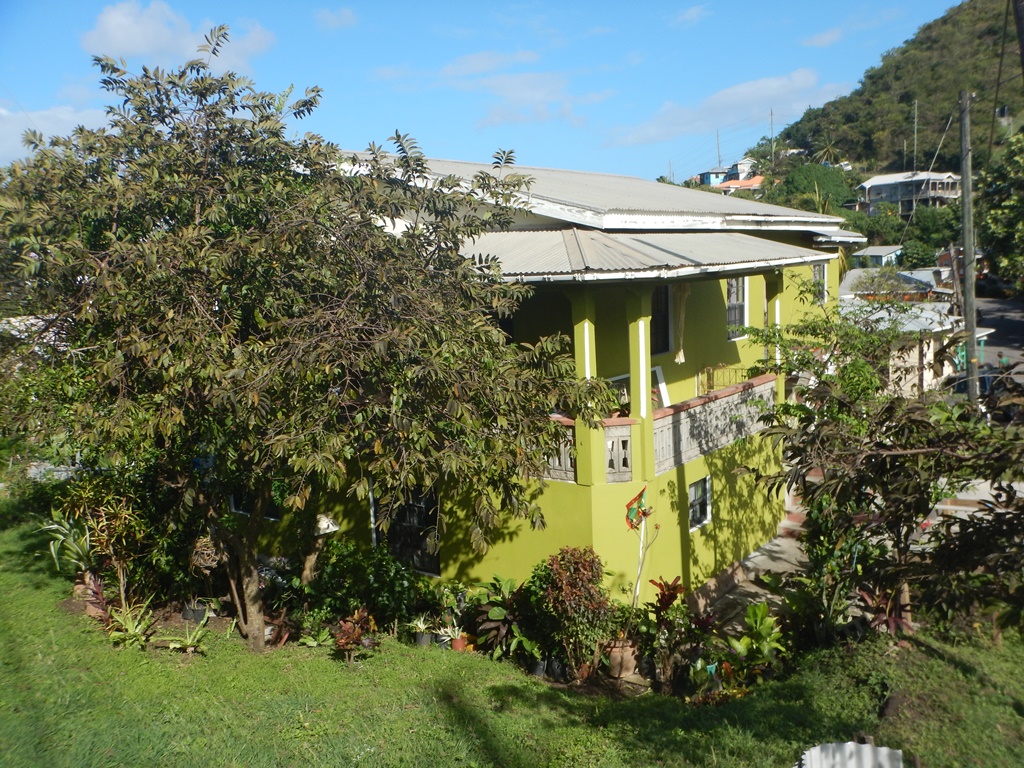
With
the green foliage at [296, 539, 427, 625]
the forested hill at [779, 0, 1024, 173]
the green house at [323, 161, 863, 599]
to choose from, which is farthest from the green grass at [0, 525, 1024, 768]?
the forested hill at [779, 0, 1024, 173]

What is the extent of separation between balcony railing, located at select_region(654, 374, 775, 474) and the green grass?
2979 millimetres

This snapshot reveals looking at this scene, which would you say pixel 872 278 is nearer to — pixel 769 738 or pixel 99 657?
pixel 769 738

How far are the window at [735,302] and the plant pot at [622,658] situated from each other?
7853 millimetres

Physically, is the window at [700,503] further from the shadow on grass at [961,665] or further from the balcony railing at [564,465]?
the shadow on grass at [961,665]

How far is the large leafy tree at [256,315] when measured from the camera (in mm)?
6711

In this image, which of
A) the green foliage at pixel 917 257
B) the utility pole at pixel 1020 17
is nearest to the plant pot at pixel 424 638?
the utility pole at pixel 1020 17

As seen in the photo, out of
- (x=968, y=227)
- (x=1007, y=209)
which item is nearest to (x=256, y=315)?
(x=968, y=227)

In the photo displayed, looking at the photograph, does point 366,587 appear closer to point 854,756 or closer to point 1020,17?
point 854,756

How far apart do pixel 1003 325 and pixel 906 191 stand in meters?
36.2

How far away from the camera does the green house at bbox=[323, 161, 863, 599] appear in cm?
952

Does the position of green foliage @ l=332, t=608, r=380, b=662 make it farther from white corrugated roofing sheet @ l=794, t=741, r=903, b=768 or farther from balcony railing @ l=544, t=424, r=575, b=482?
white corrugated roofing sheet @ l=794, t=741, r=903, b=768

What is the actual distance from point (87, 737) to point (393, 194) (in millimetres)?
5659

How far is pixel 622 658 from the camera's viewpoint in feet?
29.6

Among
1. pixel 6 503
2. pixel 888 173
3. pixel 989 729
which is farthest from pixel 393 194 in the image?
pixel 888 173
